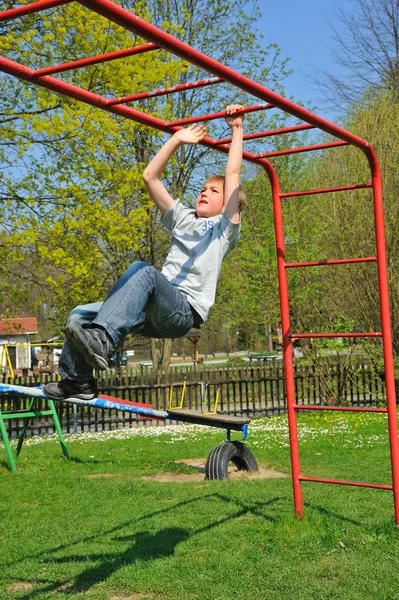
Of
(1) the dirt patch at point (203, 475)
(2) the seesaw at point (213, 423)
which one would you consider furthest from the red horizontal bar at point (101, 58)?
(1) the dirt patch at point (203, 475)

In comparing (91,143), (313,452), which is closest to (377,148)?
(91,143)

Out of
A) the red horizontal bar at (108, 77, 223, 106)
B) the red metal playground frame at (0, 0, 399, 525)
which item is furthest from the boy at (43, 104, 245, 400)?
the red metal playground frame at (0, 0, 399, 525)

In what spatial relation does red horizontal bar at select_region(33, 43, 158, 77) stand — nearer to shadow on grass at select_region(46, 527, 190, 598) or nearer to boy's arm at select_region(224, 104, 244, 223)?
boy's arm at select_region(224, 104, 244, 223)

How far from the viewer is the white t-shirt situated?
3.68 m

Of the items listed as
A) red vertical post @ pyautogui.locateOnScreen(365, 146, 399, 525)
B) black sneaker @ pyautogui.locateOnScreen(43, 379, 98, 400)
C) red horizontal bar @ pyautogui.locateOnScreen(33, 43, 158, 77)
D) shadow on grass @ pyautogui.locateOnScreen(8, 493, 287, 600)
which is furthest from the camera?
red vertical post @ pyautogui.locateOnScreen(365, 146, 399, 525)

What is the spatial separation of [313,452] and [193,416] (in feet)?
6.30

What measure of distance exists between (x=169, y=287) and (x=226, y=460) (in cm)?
437

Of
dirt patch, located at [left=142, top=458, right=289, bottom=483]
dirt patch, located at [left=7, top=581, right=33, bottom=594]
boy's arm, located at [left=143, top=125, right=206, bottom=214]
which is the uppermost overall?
boy's arm, located at [left=143, top=125, right=206, bottom=214]

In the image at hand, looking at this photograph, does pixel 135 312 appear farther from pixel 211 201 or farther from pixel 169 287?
pixel 211 201

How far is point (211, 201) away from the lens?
3973 millimetres

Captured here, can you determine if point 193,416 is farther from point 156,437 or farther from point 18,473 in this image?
point 156,437

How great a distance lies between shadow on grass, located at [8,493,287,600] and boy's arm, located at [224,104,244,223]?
7.23ft

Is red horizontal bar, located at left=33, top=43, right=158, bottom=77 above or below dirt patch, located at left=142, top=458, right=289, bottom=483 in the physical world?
above

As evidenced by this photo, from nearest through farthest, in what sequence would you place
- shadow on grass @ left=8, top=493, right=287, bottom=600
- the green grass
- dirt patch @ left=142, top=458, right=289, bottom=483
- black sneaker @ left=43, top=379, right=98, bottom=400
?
black sneaker @ left=43, top=379, right=98, bottom=400
the green grass
shadow on grass @ left=8, top=493, right=287, bottom=600
dirt patch @ left=142, top=458, right=289, bottom=483
